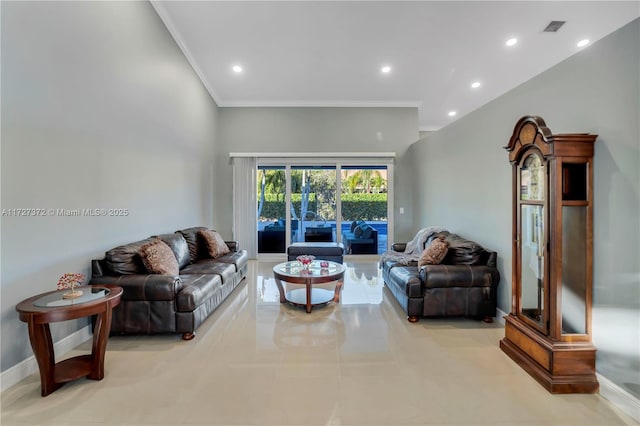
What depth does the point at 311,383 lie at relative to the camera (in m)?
2.23

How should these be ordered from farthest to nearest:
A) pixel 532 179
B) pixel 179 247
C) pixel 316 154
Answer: pixel 316 154 < pixel 179 247 < pixel 532 179

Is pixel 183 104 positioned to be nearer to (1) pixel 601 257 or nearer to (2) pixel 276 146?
(2) pixel 276 146

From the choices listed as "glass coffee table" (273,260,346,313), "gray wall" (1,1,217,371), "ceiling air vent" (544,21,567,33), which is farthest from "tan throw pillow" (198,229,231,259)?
"ceiling air vent" (544,21,567,33)

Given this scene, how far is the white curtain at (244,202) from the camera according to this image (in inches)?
272

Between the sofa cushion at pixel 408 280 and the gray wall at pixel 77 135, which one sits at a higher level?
the gray wall at pixel 77 135

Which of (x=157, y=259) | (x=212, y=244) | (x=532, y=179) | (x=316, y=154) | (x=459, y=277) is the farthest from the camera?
(x=316, y=154)

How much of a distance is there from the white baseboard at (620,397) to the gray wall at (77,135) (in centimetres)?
427

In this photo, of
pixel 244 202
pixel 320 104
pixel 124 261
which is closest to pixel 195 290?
pixel 124 261

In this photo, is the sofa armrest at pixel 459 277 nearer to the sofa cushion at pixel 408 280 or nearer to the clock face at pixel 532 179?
the sofa cushion at pixel 408 280

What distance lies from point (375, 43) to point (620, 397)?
4.80 m

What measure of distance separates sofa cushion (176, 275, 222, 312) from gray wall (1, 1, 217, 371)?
941 mm

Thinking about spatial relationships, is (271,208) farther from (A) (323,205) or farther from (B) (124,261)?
(B) (124,261)

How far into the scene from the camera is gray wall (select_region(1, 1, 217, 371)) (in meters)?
2.23

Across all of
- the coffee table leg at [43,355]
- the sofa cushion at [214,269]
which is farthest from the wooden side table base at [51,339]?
the sofa cushion at [214,269]
